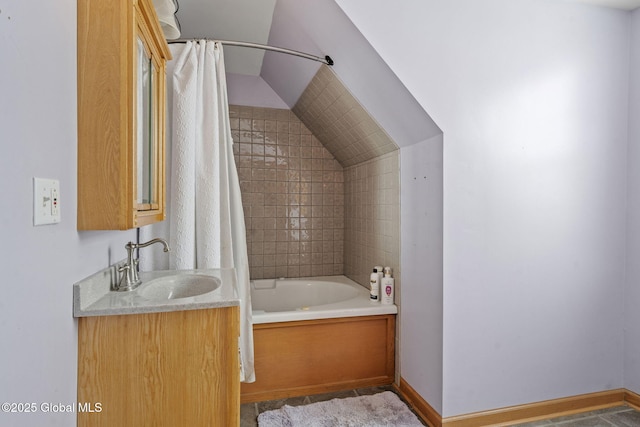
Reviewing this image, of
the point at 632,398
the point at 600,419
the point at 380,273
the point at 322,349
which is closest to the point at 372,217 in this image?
the point at 380,273

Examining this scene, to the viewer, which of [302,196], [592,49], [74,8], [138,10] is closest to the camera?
[74,8]

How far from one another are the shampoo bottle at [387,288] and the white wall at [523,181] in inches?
8.7

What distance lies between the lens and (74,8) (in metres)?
1.10

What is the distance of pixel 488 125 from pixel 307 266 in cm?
200

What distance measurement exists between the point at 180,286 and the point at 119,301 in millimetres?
440

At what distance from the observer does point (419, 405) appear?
2.02 meters

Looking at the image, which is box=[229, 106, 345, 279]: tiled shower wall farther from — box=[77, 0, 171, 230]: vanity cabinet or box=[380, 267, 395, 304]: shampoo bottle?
box=[77, 0, 171, 230]: vanity cabinet

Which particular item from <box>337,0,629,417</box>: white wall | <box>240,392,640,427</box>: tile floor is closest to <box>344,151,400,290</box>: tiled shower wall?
<box>337,0,629,417</box>: white wall

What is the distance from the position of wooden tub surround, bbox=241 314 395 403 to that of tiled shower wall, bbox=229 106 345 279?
1.08 metres

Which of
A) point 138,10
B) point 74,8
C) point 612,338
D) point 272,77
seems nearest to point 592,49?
point 612,338

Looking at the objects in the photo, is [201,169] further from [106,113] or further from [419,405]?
[419,405]

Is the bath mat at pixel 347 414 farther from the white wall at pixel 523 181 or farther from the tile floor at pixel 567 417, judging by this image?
the white wall at pixel 523 181

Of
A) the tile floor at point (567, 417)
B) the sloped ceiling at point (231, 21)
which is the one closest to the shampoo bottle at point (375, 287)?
the tile floor at point (567, 417)

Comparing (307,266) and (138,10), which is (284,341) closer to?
(307,266)
